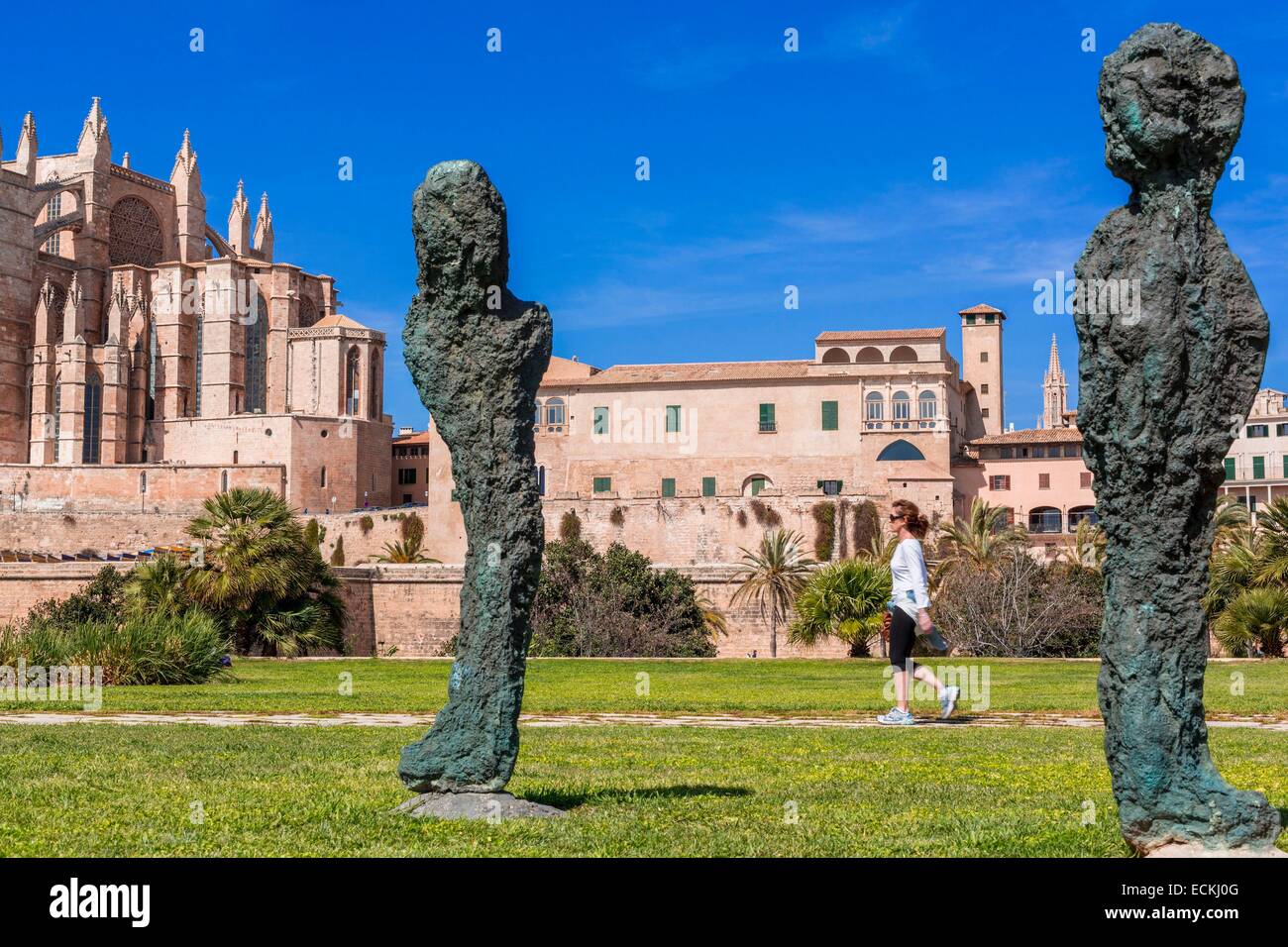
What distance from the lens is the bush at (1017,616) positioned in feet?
106

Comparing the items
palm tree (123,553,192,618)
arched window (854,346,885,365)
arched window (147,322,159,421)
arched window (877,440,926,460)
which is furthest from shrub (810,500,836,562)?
arched window (147,322,159,421)

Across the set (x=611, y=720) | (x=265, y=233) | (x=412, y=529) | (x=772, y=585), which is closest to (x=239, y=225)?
(x=265, y=233)

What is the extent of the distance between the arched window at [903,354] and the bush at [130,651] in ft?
131

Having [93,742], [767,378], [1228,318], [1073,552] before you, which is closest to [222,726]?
[93,742]

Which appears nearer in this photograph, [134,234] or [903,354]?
[903,354]

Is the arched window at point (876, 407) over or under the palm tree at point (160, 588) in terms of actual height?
over

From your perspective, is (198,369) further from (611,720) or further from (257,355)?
(611,720)

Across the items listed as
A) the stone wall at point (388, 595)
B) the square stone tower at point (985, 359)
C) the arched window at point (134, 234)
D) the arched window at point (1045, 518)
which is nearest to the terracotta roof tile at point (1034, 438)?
the arched window at point (1045, 518)

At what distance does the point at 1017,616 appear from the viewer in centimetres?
3250

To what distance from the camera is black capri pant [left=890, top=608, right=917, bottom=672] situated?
1129 centimetres

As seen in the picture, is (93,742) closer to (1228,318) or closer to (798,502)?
(1228,318)

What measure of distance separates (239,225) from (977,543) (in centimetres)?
Answer: 5864

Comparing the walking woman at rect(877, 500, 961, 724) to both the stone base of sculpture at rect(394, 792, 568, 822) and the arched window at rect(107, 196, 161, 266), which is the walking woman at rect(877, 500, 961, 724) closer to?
the stone base of sculpture at rect(394, 792, 568, 822)

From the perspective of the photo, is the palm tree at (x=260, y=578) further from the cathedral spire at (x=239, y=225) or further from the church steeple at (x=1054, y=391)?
the church steeple at (x=1054, y=391)
